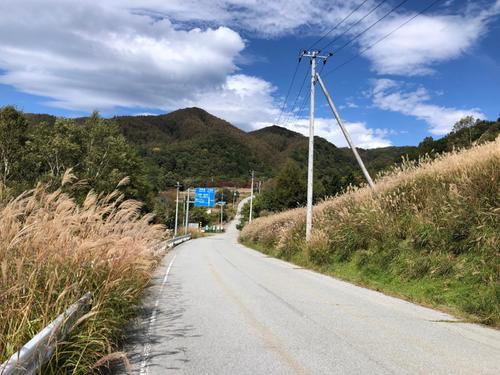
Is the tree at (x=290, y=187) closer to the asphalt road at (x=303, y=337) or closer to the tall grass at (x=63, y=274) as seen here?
the asphalt road at (x=303, y=337)

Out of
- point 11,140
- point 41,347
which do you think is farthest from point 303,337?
point 11,140

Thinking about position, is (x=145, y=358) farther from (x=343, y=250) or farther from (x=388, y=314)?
(x=343, y=250)

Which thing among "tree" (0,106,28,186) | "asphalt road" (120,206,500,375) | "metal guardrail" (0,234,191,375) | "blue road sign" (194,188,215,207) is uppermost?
"tree" (0,106,28,186)

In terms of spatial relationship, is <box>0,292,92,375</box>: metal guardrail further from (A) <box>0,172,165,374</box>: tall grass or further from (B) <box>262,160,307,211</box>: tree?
(B) <box>262,160,307,211</box>: tree

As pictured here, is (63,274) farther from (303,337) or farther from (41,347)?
(303,337)

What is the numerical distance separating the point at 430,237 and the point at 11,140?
5189 cm

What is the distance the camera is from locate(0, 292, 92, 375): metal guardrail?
3.39m

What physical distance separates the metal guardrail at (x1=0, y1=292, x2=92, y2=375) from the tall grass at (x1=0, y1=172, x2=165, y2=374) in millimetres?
142

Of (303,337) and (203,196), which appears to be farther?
(203,196)

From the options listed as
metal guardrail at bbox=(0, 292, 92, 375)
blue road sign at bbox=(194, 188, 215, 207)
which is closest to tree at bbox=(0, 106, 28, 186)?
blue road sign at bbox=(194, 188, 215, 207)

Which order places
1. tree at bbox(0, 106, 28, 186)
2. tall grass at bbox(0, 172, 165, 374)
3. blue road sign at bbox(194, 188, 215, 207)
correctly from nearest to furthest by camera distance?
tall grass at bbox(0, 172, 165, 374), tree at bbox(0, 106, 28, 186), blue road sign at bbox(194, 188, 215, 207)

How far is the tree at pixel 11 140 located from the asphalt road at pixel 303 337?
153 feet

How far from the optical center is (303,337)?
673cm

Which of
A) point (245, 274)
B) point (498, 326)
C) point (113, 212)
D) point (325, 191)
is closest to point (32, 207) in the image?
point (113, 212)
